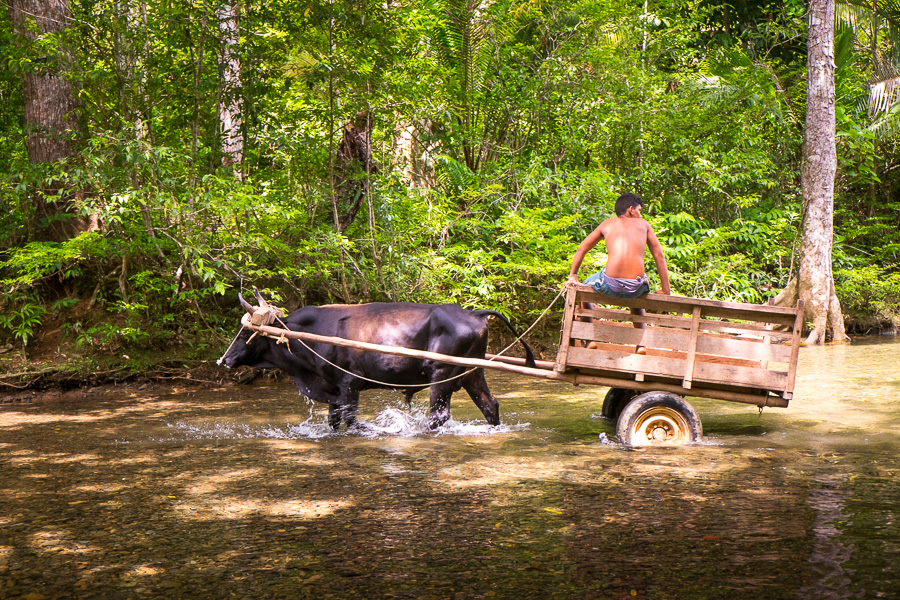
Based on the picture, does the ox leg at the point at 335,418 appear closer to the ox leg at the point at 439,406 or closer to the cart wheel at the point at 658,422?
the ox leg at the point at 439,406

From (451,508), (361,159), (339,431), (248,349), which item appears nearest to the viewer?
(451,508)

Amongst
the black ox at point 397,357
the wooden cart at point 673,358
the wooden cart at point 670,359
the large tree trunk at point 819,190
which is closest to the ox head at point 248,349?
the black ox at point 397,357

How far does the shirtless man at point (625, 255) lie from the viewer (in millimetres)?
7160

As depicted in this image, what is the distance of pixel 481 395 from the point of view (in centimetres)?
852

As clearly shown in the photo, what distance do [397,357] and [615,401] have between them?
8.14 feet

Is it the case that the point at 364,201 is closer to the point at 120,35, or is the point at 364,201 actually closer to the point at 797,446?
the point at 120,35

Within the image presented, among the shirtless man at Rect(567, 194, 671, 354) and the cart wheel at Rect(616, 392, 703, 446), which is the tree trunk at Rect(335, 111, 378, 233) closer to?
the shirtless man at Rect(567, 194, 671, 354)

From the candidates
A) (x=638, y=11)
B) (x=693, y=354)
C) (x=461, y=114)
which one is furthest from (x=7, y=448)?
(x=638, y=11)

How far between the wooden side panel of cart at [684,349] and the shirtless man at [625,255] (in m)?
0.14

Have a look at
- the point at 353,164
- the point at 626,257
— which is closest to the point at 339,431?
the point at 626,257

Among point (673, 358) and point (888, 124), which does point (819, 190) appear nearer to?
point (888, 124)

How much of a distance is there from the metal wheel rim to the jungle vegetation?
628 centimetres

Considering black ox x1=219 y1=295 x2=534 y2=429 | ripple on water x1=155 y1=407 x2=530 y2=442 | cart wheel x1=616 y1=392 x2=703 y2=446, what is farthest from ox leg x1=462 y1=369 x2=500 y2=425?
cart wheel x1=616 y1=392 x2=703 y2=446

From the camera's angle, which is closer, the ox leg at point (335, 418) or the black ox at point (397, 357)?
the black ox at point (397, 357)
